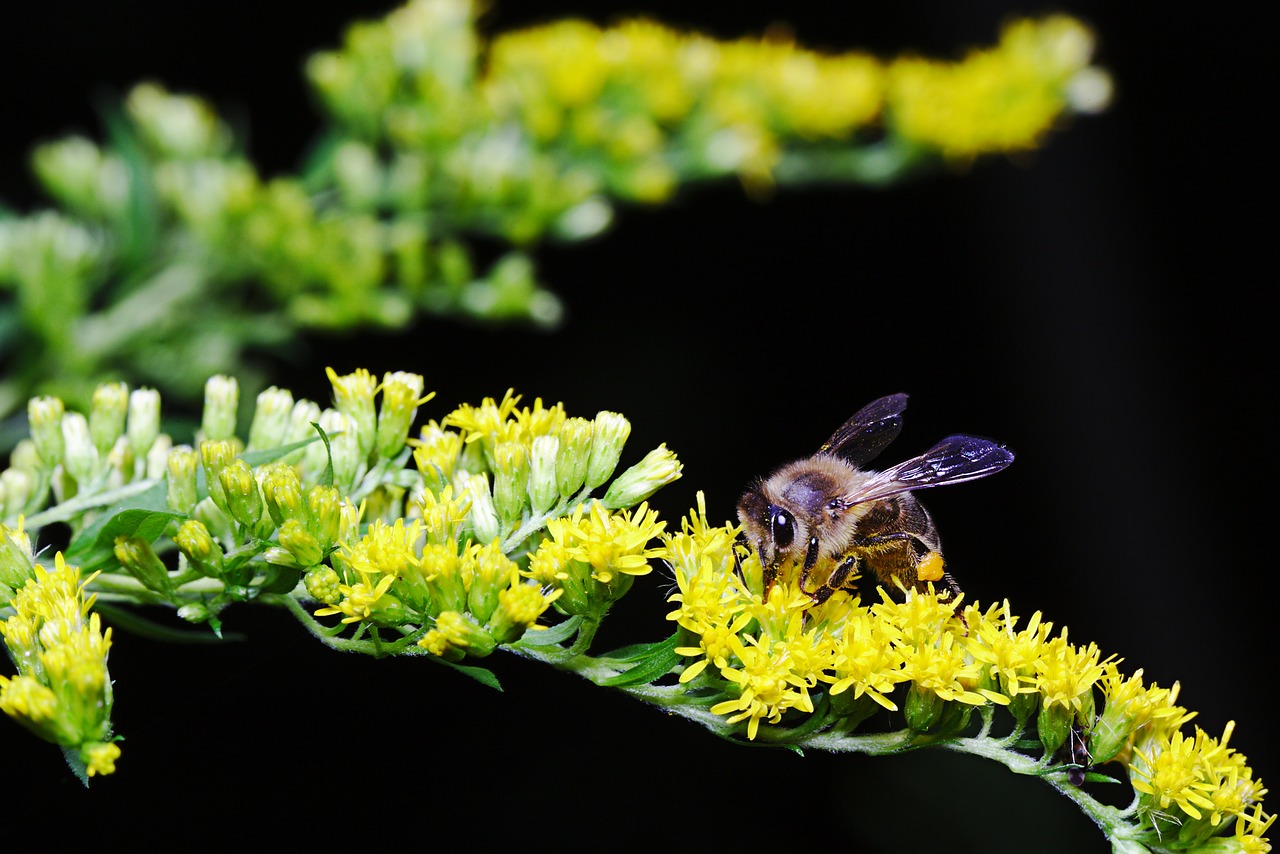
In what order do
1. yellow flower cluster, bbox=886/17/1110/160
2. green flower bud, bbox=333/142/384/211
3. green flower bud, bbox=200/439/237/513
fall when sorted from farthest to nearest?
yellow flower cluster, bbox=886/17/1110/160, green flower bud, bbox=333/142/384/211, green flower bud, bbox=200/439/237/513

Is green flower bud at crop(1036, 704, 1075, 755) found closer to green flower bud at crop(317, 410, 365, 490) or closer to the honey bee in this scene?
the honey bee

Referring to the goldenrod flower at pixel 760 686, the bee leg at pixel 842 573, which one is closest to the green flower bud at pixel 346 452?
the goldenrod flower at pixel 760 686

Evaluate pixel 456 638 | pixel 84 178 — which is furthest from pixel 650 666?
pixel 84 178

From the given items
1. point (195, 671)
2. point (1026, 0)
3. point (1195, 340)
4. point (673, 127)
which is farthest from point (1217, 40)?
point (195, 671)

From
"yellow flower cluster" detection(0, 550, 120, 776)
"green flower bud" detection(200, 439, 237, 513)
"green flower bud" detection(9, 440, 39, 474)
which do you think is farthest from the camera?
"green flower bud" detection(9, 440, 39, 474)

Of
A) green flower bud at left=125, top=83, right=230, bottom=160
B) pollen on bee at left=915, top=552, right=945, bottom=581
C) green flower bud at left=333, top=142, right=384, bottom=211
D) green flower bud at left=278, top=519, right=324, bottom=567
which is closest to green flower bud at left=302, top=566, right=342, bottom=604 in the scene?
green flower bud at left=278, top=519, right=324, bottom=567

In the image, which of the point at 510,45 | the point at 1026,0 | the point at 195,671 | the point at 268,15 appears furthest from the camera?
the point at 1026,0

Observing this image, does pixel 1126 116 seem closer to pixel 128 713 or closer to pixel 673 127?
pixel 673 127
